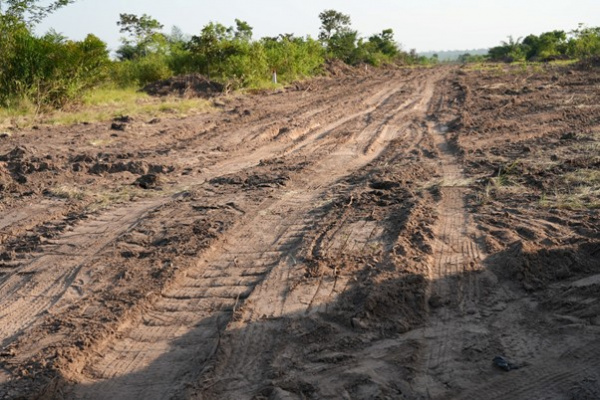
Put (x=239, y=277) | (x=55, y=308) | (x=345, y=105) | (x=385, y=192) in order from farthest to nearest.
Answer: (x=345, y=105)
(x=385, y=192)
(x=239, y=277)
(x=55, y=308)

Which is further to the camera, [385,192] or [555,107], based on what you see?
[555,107]

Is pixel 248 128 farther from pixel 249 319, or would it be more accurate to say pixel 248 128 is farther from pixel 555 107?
pixel 249 319

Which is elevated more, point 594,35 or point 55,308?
point 594,35

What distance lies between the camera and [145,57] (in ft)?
90.2

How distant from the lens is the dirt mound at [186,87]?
23.0 m

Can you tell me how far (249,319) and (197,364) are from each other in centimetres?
65

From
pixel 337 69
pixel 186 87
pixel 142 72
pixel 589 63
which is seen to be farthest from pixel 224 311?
pixel 337 69

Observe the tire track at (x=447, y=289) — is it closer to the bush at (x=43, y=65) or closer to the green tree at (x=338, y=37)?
the bush at (x=43, y=65)

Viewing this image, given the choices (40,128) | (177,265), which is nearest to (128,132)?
(40,128)

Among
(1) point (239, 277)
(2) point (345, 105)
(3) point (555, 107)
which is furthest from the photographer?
(2) point (345, 105)

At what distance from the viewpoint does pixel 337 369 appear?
386cm

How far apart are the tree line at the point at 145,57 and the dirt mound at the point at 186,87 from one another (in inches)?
38.0

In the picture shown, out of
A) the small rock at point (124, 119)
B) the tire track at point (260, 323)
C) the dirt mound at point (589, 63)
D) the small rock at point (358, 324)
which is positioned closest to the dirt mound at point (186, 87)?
the small rock at point (124, 119)

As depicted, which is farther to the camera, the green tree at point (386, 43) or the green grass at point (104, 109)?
the green tree at point (386, 43)
